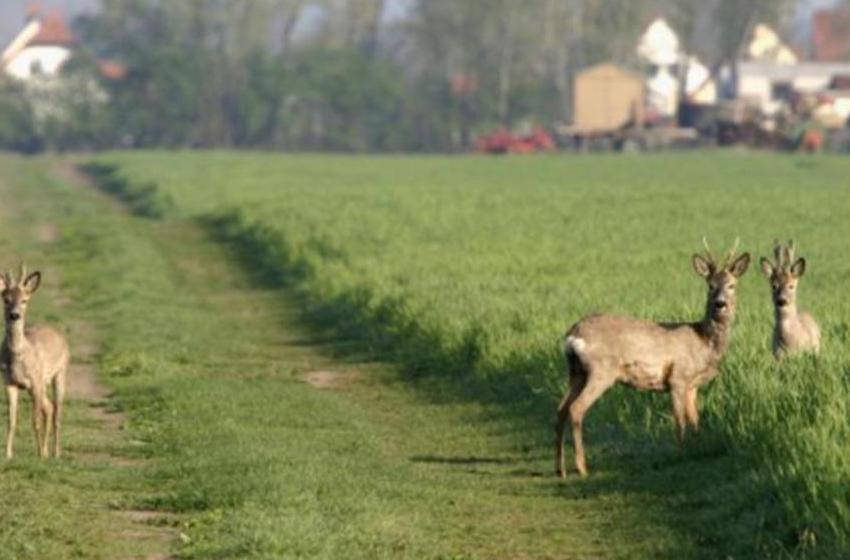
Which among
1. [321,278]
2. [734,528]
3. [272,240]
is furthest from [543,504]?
[272,240]

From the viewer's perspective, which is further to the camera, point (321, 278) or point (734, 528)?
point (321, 278)

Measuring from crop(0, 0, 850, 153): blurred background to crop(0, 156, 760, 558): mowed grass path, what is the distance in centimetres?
8966

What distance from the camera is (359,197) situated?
190 ft

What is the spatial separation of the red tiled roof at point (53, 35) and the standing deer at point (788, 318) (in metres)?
158

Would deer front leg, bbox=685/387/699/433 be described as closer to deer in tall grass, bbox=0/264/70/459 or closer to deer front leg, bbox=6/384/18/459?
deer in tall grass, bbox=0/264/70/459

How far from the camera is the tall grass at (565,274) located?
15961 mm

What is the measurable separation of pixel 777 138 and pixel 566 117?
4333 centimetres

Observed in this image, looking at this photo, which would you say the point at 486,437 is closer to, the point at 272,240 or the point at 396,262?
the point at 396,262

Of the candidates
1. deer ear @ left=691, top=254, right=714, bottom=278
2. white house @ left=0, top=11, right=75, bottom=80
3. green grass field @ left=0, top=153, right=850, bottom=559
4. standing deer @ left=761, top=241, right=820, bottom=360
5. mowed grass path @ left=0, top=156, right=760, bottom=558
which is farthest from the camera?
white house @ left=0, top=11, right=75, bottom=80

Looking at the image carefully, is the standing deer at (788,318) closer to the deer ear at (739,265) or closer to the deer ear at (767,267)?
the deer ear at (767,267)

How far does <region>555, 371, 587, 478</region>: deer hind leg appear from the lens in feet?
55.4

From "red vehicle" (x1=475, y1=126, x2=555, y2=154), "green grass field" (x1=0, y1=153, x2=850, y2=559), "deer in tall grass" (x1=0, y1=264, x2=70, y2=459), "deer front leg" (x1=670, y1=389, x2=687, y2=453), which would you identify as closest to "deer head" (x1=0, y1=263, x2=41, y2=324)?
"deer in tall grass" (x1=0, y1=264, x2=70, y2=459)

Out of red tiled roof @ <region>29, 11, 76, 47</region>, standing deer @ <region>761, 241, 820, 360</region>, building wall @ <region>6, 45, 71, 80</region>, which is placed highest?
standing deer @ <region>761, 241, 820, 360</region>

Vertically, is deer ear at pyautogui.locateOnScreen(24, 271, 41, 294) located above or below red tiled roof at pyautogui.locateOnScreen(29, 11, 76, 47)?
above
